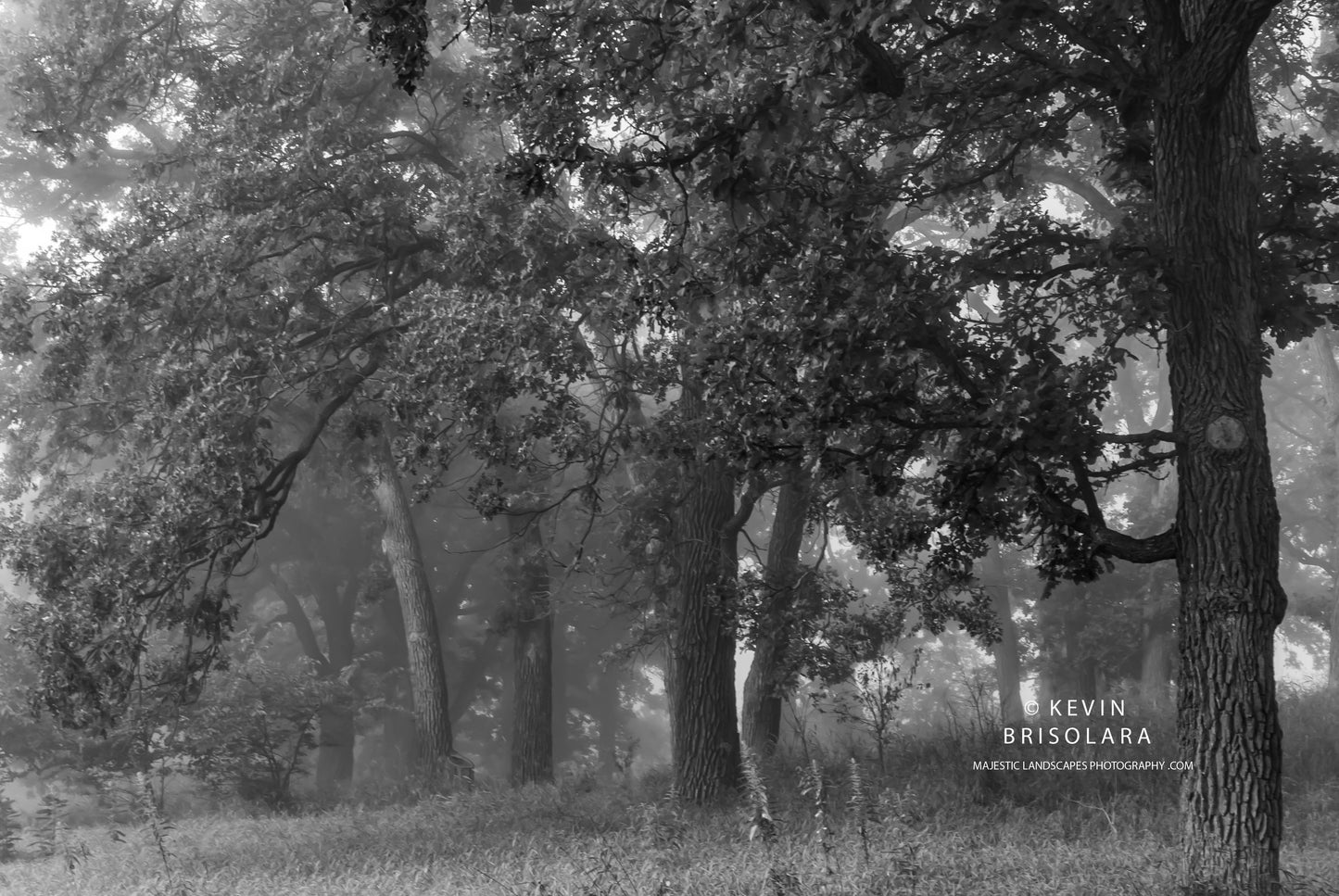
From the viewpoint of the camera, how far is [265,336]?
547 inches

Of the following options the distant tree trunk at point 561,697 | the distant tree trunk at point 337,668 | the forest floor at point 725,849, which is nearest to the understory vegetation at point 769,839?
the forest floor at point 725,849

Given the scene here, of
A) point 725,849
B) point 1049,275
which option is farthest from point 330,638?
point 1049,275

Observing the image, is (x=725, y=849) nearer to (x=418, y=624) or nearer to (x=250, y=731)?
(x=418, y=624)

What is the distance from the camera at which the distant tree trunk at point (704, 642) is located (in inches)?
532

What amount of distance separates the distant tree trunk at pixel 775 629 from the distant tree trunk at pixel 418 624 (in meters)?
6.72

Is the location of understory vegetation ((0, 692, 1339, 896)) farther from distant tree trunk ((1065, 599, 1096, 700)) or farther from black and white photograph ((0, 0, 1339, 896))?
distant tree trunk ((1065, 599, 1096, 700))

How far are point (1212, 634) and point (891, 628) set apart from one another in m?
5.76

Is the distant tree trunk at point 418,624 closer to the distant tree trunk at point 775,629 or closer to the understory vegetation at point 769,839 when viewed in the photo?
the understory vegetation at point 769,839

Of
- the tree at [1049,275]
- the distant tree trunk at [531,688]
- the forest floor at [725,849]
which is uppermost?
the tree at [1049,275]

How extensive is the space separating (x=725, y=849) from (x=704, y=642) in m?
3.95

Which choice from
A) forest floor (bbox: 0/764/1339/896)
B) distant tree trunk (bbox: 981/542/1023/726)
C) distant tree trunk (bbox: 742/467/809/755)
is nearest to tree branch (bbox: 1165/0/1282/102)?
forest floor (bbox: 0/764/1339/896)

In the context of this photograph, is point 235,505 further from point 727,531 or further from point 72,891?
point 727,531

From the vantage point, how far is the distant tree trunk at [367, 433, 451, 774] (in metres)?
20.6

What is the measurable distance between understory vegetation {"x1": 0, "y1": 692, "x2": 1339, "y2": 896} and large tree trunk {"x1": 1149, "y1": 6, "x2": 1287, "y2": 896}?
57cm
